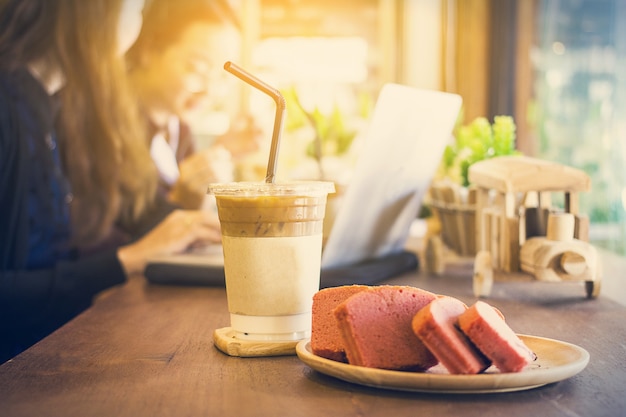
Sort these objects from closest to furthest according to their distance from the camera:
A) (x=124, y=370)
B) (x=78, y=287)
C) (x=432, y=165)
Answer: (x=124, y=370)
(x=432, y=165)
(x=78, y=287)

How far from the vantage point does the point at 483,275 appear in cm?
163

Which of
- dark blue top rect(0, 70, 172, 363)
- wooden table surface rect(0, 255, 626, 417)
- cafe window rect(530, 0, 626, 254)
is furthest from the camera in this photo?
cafe window rect(530, 0, 626, 254)

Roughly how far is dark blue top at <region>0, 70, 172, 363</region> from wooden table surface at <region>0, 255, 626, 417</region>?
32.8 inches

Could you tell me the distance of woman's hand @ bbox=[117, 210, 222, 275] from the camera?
2.40m

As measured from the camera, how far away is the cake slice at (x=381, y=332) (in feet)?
2.95

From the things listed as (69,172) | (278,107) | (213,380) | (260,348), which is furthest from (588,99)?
(213,380)

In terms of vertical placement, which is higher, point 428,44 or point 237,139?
point 428,44

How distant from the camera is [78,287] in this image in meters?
2.29

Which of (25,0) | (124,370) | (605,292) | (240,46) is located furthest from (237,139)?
(124,370)

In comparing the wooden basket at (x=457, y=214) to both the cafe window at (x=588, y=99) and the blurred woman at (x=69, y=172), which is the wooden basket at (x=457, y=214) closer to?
the blurred woman at (x=69, y=172)

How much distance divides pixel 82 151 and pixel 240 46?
106 cm

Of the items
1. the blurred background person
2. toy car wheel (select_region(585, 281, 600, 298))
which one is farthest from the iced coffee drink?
the blurred background person

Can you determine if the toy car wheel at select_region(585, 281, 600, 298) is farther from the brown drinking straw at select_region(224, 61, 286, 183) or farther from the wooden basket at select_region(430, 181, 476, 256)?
the brown drinking straw at select_region(224, 61, 286, 183)

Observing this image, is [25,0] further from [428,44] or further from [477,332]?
[477,332]
